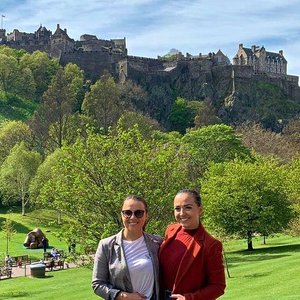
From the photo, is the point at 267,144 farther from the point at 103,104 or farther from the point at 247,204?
the point at 247,204

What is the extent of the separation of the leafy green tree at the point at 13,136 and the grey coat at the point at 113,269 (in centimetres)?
6121

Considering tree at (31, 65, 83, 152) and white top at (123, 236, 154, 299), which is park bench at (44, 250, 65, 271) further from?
tree at (31, 65, 83, 152)

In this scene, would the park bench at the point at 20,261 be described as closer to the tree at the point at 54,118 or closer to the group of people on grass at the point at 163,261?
the group of people on grass at the point at 163,261

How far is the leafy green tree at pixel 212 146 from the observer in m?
59.2

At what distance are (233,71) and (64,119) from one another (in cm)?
5746

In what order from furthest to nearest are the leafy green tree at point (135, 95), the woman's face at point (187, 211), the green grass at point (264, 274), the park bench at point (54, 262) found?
the leafy green tree at point (135, 95), the park bench at point (54, 262), the green grass at point (264, 274), the woman's face at point (187, 211)

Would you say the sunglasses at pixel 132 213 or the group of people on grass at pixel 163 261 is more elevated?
the sunglasses at pixel 132 213

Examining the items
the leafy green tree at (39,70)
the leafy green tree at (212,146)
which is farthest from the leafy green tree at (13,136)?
the leafy green tree at (39,70)

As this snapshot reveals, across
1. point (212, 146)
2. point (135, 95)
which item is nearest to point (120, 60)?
point (135, 95)

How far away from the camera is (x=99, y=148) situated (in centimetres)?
2581

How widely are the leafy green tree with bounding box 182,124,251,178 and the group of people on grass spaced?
172ft

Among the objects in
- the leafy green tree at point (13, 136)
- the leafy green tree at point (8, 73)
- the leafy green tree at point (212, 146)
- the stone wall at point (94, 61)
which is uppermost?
the stone wall at point (94, 61)

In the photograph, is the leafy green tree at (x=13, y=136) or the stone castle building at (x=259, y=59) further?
the stone castle building at (x=259, y=59)

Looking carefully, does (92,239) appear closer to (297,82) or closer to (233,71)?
(233,71)
